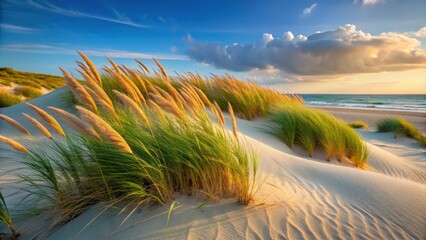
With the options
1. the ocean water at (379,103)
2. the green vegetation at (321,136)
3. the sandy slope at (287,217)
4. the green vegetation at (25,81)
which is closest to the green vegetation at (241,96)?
the green vegetation at (321,136)

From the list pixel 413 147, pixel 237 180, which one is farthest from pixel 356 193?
pixel 413 147

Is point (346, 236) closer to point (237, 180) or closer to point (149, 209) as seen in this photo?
point (237, 180)

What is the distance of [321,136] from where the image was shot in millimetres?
4918

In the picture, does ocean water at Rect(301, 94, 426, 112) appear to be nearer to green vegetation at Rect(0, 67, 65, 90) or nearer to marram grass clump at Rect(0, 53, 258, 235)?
marram grass clump at Rect(0, 53, 258, 235)

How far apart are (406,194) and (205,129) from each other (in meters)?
2.01

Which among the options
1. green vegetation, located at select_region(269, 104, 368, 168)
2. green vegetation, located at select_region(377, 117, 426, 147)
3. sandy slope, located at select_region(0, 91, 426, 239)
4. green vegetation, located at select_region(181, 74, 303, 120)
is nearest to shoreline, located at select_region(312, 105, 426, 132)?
green vegetation, located at select_region(377, 117, 426, 147)

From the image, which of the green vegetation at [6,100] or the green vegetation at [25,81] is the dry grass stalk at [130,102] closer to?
the green vegetation at [6,100]

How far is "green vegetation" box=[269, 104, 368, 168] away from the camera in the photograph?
15.8ft

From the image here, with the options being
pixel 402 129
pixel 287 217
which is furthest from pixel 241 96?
pixel 402 129

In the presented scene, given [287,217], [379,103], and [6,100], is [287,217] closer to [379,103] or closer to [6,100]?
[6,100]

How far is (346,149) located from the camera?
495 centimetres

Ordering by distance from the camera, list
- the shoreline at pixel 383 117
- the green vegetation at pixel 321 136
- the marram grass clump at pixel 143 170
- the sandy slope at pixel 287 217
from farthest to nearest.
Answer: the shoreline at pixel 383 117, the green vegetation at pixel 321 136, the marram grass clump at pixel 143 170, the sandy slope at pixel 287 217

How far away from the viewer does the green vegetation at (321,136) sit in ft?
15.8

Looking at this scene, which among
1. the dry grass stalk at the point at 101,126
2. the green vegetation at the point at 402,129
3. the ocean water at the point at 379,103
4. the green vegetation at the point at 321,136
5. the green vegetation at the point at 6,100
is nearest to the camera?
the dry grass stalk at the point at 101,126
